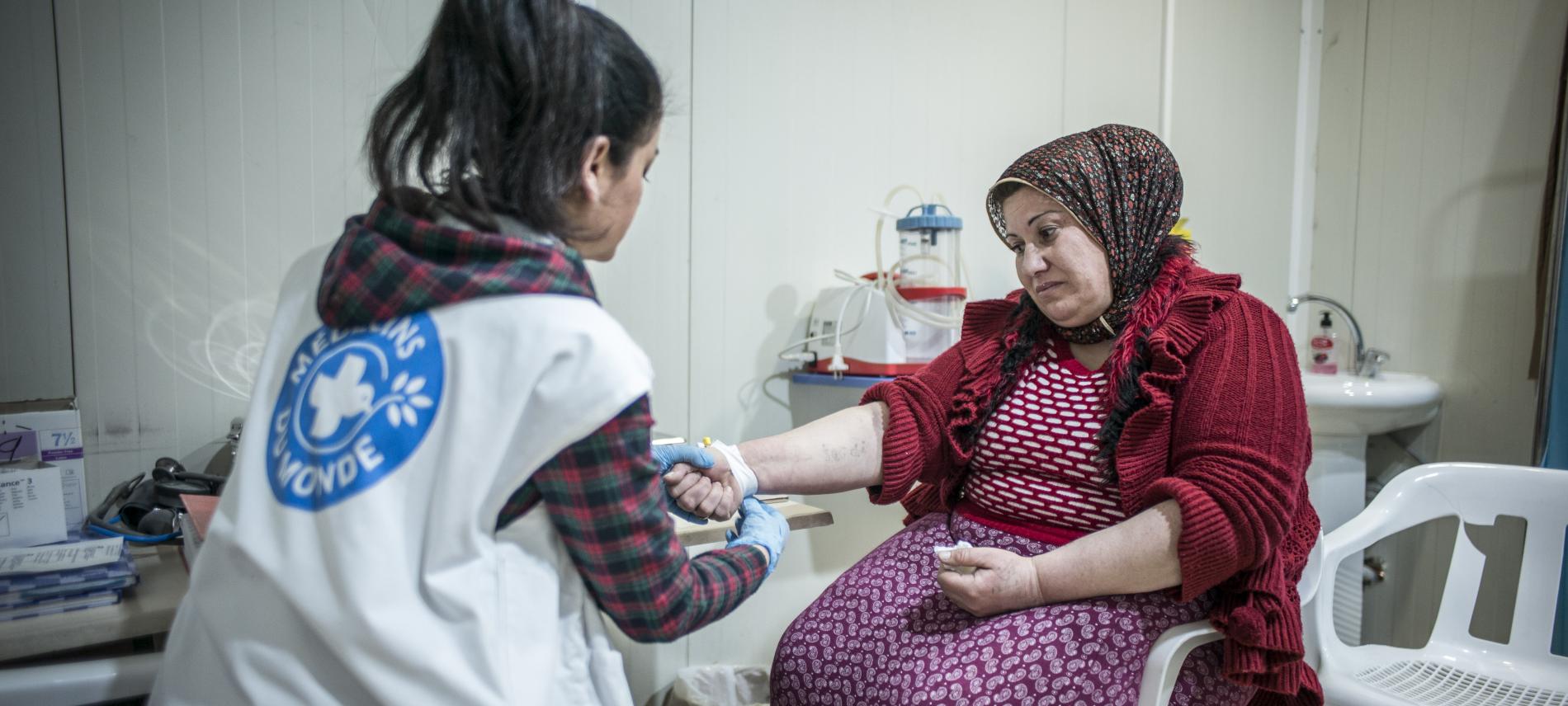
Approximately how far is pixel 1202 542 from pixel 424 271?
0.93 m

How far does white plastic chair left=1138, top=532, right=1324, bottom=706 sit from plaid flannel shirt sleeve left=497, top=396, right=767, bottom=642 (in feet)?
2.11

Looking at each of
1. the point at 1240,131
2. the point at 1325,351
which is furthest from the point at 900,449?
the point at 1240,131

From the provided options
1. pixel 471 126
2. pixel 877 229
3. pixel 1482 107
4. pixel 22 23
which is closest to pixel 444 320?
pixel 471 126

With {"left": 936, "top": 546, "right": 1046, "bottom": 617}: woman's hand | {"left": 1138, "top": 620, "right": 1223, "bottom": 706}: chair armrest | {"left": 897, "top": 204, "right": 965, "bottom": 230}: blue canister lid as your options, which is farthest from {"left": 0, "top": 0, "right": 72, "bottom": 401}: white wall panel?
{"left": 1138, "top": 620, "right": 1223, "bottom": 706}: chair armrest

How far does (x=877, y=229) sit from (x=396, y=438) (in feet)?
5.11

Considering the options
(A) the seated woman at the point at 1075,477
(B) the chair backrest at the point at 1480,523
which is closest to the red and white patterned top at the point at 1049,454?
(A) the seated woman at the point at 1075,477

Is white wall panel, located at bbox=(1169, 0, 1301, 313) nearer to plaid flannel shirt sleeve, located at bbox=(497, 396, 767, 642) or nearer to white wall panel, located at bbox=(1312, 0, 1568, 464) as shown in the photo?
white wall panel, located at bbox=(1312, 0, 1568, 464)

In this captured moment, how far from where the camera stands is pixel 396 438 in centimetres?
66

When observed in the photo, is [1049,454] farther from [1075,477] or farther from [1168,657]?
[1168,657]

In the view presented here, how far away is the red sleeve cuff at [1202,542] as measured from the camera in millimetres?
1086

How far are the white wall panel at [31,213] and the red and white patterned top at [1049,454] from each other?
149 cm

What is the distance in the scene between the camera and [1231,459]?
1.12 metres

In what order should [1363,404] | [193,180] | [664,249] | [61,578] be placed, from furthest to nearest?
[1363,404] < [664,249] < [193,180] < [61,578]

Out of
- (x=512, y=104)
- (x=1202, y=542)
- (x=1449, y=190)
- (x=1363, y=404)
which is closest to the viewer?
(x=512, y=104)
